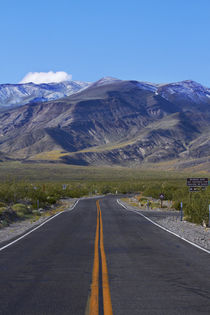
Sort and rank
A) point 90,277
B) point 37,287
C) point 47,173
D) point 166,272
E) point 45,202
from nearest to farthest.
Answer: point 37,287, point 90,277, point 166,272, point 45,202, point 47,173

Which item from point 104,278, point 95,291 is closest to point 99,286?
point 95,291

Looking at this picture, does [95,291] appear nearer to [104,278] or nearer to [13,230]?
[104,278]

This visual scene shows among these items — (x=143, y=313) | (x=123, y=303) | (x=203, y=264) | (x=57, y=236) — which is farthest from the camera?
(x=57, y=236)

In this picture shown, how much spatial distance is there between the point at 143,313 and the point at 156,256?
19.1 ft

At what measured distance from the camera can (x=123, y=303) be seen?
698 centimetres

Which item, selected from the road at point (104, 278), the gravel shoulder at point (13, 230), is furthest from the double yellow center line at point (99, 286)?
the gravel shoulder at point (13, 230)

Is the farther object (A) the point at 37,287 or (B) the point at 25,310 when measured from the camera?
(A) the point at 37,287

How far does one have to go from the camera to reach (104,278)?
8.95 metres

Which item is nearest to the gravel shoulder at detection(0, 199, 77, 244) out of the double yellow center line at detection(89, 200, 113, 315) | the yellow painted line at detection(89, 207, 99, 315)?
the double yellow center line at detection(89, 200, 113, 315)

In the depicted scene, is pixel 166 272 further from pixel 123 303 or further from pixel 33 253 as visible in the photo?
pixel 33 253

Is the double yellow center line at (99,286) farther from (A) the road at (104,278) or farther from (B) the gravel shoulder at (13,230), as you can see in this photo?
(B) the gravel shoulder at (13,230)

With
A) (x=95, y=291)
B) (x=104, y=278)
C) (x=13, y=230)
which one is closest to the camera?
(x=95, y=291)

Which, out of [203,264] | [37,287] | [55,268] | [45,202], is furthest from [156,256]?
[45,202]

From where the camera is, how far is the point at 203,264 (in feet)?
35.2
